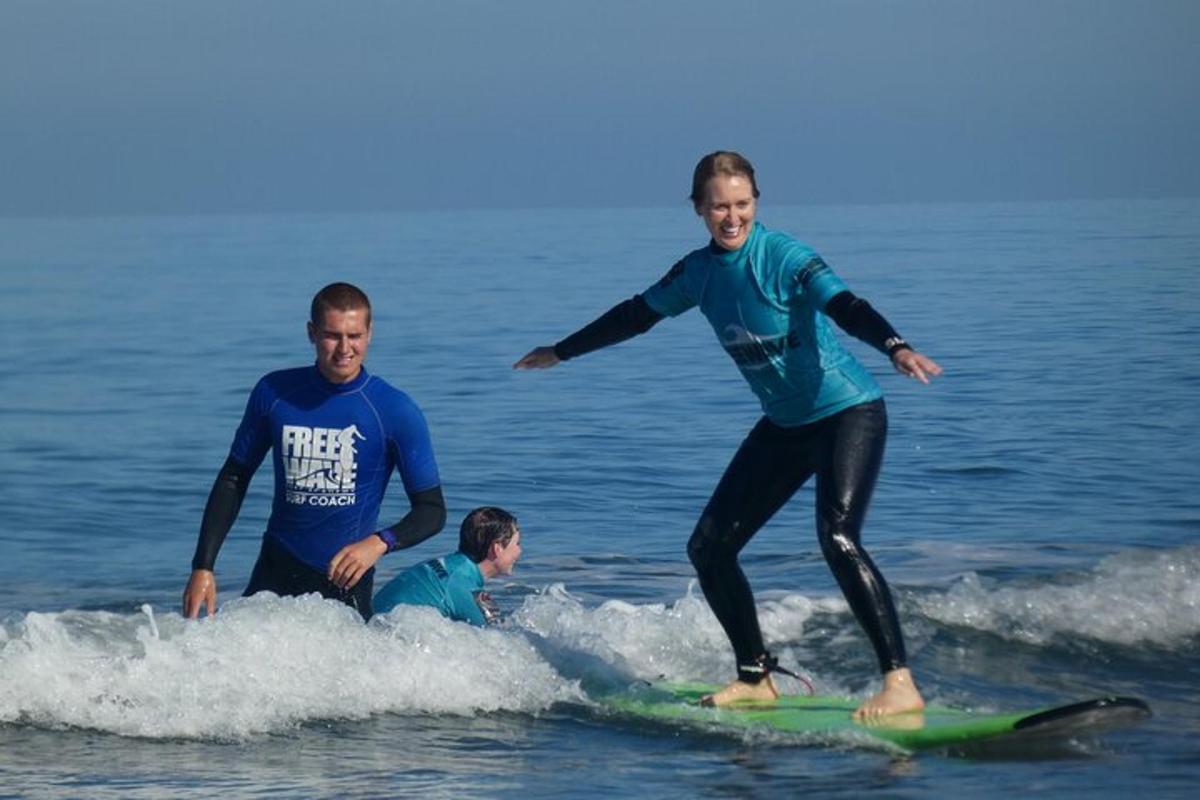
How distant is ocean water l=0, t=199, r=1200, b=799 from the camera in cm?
773

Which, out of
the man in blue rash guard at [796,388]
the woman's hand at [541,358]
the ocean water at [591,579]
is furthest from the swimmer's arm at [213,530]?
the man in blue rash guard at [796,388]

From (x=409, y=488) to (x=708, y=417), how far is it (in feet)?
41.8

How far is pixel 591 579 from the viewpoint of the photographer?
40.4 feet

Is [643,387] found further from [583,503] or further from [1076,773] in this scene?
[1076,773]

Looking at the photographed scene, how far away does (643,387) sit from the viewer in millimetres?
23703

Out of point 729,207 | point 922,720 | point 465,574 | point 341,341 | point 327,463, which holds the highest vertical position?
point 729,207

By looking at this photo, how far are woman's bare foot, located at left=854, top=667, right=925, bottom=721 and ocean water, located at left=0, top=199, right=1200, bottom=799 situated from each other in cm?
17

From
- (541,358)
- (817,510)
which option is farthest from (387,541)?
(817,510)

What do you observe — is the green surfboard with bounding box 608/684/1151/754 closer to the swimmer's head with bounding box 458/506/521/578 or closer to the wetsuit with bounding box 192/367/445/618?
the swimmer's head with bounding box 458/506/521/578

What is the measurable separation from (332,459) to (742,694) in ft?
6.14

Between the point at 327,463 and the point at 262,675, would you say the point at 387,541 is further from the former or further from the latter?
the point at 262,675

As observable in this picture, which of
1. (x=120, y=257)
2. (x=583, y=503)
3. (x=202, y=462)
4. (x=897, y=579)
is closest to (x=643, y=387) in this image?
(x=202, y=462)

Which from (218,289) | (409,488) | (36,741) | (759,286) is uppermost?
(218,289)

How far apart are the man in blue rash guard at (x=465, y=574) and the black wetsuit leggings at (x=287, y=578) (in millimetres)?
637
